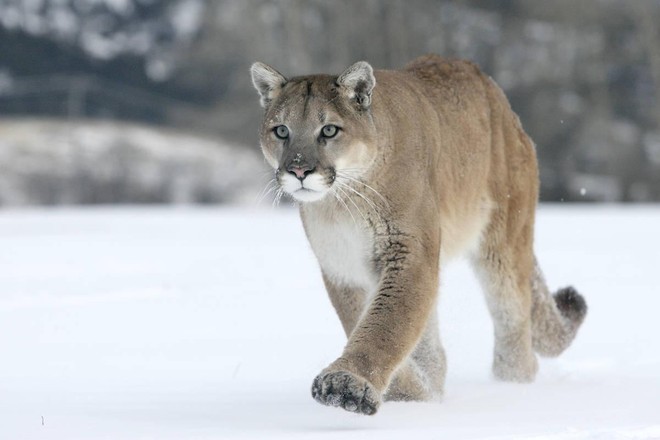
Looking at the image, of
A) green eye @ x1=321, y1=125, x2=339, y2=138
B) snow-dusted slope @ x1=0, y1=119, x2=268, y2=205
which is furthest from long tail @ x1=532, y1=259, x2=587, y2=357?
snow-dusted slope @ x1=0, y1=119, x2=268, y2=205

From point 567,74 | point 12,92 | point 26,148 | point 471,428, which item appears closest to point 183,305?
point 471,428

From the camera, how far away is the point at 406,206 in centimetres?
518

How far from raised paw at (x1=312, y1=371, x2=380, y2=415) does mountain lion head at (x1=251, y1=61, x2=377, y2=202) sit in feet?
3.09

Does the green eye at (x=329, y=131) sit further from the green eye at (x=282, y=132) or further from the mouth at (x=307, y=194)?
the mouth at (x=307, y=194)

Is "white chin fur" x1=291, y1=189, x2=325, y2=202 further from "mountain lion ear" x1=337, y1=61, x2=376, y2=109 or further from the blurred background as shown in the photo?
the blurred background

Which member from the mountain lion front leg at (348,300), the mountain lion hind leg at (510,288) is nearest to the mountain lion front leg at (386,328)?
the mountain lion front leg at (348,300)

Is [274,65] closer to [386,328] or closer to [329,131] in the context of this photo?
[329,131]

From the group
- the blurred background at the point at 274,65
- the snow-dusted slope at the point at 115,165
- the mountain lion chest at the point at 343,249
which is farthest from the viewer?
the blurred background at the point at 274,65

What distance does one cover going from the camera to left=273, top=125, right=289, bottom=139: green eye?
5.16 m

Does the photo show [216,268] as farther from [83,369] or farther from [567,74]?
[567,74]

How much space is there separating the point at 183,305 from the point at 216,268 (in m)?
2.13

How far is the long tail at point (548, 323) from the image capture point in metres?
6.66

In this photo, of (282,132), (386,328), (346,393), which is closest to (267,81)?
(282,132)

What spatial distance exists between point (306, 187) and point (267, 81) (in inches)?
31.0
